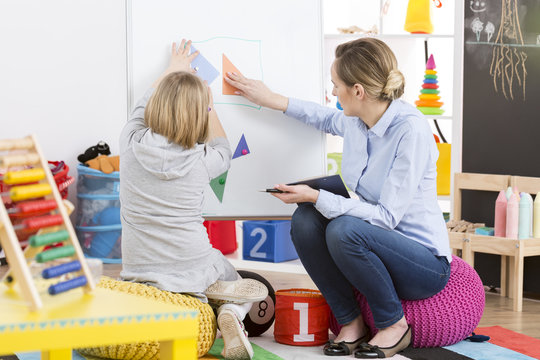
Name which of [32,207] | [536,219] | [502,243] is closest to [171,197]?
[32,207]

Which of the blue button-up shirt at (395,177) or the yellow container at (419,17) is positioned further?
the yellow container at (419,17)

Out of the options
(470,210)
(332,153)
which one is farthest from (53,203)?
(332,153)

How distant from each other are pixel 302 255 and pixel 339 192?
0.72 feet

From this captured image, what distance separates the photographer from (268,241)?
3.88 m

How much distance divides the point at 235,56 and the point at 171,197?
64 centimetres

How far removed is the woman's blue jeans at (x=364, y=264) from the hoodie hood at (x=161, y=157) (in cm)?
39

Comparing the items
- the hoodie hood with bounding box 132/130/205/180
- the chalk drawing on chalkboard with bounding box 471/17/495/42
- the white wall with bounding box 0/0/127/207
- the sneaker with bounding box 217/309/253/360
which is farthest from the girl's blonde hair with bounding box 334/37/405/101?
the white wall with bounding box 0/0/127/207

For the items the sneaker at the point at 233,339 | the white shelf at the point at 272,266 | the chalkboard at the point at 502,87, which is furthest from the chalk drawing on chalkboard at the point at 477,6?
the sneaker at the point at 233,339

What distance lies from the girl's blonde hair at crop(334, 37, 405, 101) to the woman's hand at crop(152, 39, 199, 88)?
0.52 m

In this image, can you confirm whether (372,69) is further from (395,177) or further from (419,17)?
(419,17)

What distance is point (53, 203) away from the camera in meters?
1.28

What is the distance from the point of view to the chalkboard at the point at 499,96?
124 inches

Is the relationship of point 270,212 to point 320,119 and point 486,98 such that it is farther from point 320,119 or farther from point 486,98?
point 486,98

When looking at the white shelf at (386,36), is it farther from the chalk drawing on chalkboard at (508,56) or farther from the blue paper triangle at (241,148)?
the blue paper triangle at (241,148)
